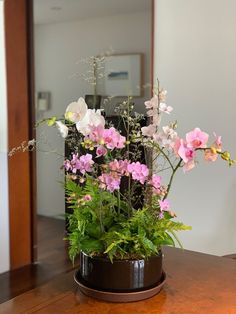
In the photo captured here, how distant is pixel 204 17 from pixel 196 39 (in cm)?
13

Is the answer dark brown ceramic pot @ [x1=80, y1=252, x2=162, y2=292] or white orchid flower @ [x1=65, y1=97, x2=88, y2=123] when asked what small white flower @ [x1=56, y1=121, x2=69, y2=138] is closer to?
white orchid flower @ [x1=65, y1=97, x2=88, y2=123]

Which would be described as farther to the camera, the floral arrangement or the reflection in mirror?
the reflection in mirror

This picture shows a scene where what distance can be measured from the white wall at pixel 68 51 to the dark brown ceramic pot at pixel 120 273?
119 inches

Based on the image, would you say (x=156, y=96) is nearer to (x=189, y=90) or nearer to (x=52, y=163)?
(x=189, y=90)

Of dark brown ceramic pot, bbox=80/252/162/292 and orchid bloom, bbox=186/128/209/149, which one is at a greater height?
orchid bloom, bbox=186/128/209/149

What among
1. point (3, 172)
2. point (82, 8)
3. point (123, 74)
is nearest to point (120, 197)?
point (3, 172)

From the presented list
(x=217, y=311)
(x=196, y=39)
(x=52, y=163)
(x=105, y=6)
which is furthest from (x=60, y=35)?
(x=217, y=311)

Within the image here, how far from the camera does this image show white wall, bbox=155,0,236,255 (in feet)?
8.28

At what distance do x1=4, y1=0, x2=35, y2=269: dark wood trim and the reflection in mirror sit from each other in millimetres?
438

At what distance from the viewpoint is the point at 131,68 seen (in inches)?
166

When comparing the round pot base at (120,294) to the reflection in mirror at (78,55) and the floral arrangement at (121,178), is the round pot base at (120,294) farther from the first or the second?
the reflection in mirror at (78,55)

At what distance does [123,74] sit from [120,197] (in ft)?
10.6

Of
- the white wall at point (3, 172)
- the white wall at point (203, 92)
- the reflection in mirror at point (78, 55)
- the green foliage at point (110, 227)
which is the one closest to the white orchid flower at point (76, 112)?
the green foliage at point (110, 227)

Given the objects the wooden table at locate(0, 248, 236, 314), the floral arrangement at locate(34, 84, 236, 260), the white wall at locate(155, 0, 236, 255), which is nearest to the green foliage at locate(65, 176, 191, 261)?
the floral arrangement at locate(34, 84, 236, 260)
